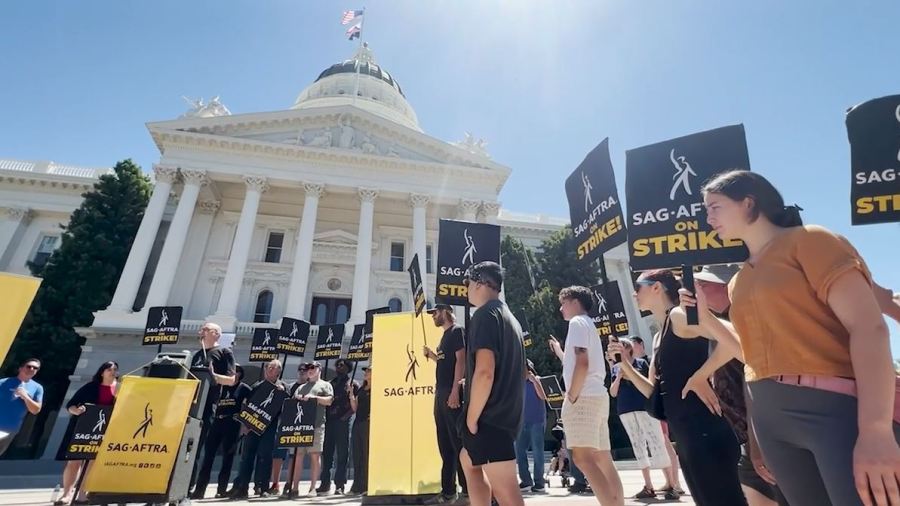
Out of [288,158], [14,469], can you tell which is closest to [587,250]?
[14,469]

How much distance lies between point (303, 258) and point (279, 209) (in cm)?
680

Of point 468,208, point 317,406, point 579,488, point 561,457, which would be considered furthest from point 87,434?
point 468,208

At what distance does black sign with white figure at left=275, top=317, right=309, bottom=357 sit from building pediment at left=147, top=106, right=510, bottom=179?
14497mm

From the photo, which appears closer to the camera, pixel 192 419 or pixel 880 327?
pixel 880 327

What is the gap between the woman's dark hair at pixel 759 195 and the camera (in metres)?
1.81

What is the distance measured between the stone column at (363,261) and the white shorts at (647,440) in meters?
16.3

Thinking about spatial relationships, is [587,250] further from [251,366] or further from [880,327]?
[251,366]

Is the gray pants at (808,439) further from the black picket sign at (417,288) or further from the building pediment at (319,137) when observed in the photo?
the building pediment at (319,137)

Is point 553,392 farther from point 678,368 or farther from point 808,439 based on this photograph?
point 808,439

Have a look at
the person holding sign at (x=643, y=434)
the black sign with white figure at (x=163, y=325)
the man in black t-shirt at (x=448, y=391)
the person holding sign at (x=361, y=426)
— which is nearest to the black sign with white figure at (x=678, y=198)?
the man in black t-shirt at (x=448, y=391)

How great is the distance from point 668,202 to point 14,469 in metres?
18.9

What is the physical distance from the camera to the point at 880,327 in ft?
4.41

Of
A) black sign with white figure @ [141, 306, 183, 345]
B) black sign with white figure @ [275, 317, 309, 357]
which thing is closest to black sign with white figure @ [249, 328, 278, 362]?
black sign with white figure @ [275, 317, 309, 357]

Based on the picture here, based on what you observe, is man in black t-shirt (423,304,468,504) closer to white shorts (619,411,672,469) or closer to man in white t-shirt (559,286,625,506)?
man in white t-shirt (559,286,625,506)
